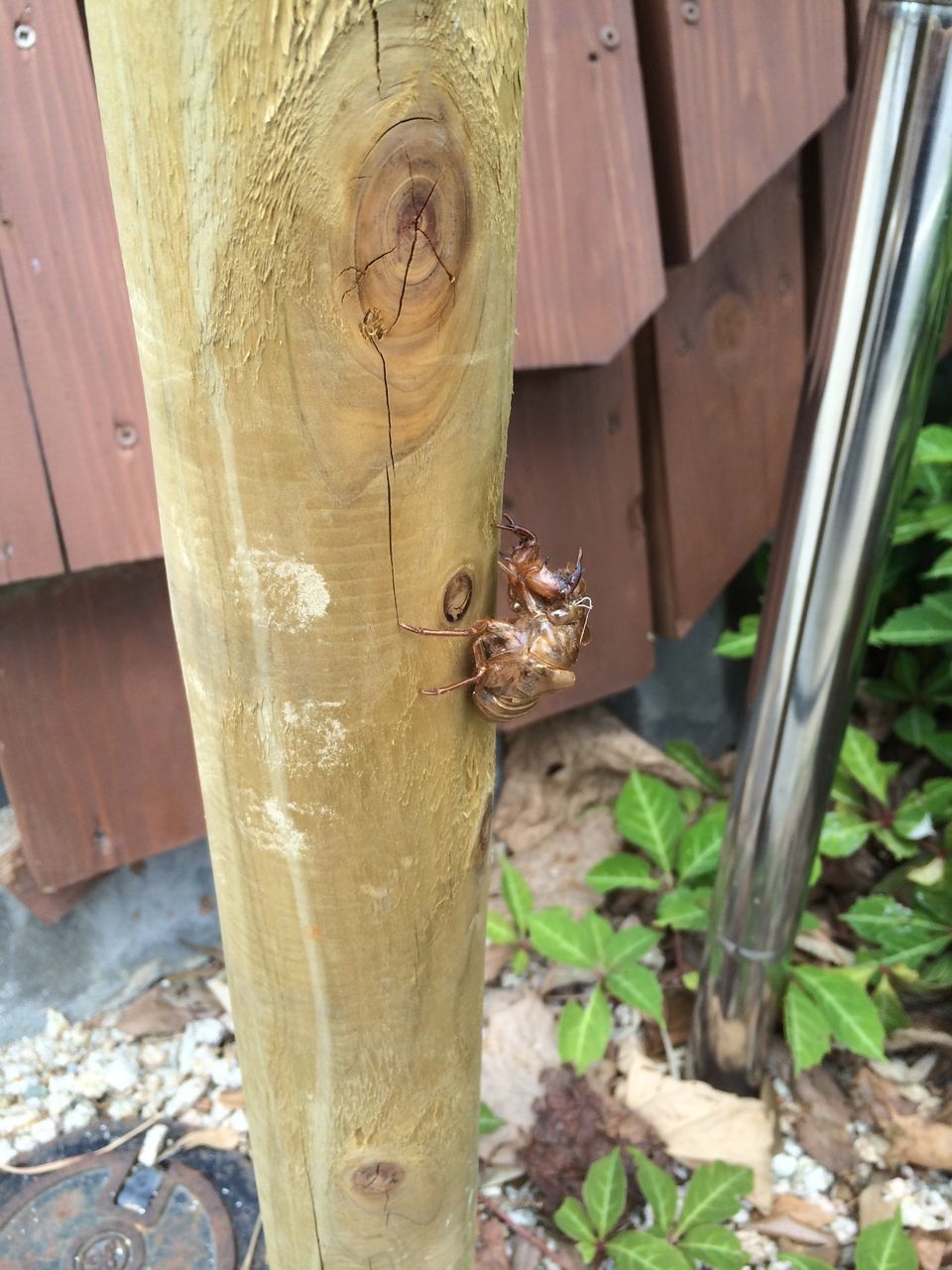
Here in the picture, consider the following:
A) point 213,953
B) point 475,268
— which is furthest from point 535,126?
point 213,953

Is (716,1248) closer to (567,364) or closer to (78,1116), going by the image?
(78,1116)

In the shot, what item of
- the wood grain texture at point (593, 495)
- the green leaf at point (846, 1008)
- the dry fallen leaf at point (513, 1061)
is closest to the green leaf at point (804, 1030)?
the green leaf at point (846, 1008)

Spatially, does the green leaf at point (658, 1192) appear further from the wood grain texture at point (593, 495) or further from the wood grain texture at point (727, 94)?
the wood grain texture at point (727, 94)

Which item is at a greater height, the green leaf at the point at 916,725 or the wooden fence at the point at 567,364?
the wooden fence at the point at 567,364

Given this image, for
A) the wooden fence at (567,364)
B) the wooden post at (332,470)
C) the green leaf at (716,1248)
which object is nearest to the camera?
the wooden post at (332,470)

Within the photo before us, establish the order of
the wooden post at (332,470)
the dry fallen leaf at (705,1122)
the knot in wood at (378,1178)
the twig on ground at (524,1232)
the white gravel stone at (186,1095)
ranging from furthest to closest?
the white gravel stone at (186,1095) < the dry fallen leaf at (705,1122) < the twig on ground at (524,1232) < the knot in wood at (378,1178) < the wooden post at (332,470)

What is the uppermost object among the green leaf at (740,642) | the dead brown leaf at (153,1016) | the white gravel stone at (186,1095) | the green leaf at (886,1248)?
the green leaf at (740,642)

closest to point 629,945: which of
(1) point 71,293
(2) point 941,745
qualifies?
(2) point 941,745

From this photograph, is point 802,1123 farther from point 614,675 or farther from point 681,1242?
point 614,675
